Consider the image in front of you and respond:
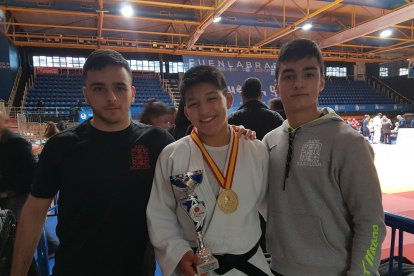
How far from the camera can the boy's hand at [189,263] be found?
1.25 metres

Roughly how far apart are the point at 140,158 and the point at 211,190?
1.31 feet

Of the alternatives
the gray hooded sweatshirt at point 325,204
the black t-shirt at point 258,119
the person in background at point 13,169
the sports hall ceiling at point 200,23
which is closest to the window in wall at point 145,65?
the sports hall ceiling at point 200,23

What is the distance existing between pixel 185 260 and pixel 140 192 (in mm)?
405

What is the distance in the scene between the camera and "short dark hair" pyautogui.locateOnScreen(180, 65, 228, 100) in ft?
4.88

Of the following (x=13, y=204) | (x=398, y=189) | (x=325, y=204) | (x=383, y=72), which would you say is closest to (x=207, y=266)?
(x=325, y=204)

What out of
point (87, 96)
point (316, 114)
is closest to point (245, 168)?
point (316, 114)

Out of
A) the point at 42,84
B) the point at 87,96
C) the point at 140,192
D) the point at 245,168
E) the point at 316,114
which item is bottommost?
the point at 140,192

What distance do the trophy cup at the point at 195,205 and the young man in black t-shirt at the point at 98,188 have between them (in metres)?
0.25

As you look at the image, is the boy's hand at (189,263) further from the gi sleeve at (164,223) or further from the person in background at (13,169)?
the person in background at (13,169)

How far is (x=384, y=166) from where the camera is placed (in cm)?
889

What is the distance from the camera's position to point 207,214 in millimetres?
1355

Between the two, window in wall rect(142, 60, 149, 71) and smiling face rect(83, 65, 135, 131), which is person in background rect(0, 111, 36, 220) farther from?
window in wall rect(142, 60, 149, 71)

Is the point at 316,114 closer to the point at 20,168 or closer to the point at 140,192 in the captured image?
the point at 140,192

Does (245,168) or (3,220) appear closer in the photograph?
(245,168)
